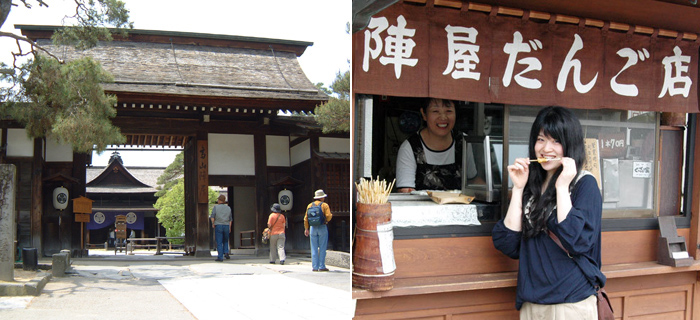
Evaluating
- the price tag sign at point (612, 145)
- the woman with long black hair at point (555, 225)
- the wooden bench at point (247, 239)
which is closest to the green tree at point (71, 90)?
the wooden bench at point (247, 239)

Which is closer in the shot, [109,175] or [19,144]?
[19,144]

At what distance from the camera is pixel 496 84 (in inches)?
167

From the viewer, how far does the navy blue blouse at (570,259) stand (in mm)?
3664

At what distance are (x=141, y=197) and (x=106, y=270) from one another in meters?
2.12

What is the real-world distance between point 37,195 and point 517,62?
302 centimetres

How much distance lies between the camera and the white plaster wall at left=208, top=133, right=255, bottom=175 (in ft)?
12.4

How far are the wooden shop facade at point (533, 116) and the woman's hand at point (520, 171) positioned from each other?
49 cm

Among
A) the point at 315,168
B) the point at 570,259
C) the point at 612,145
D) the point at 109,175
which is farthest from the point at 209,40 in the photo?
the point at 612,145

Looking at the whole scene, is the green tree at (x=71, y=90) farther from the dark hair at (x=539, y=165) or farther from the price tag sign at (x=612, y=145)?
the price tag sign at (x=612, y=145)

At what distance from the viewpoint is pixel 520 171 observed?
3.90m

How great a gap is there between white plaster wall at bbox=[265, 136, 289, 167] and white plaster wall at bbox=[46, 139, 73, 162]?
1069 mm

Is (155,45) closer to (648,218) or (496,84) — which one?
(496,84)

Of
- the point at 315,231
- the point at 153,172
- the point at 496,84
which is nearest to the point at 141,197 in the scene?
the point at 153,172

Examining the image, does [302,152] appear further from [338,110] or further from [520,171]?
[520,171]
